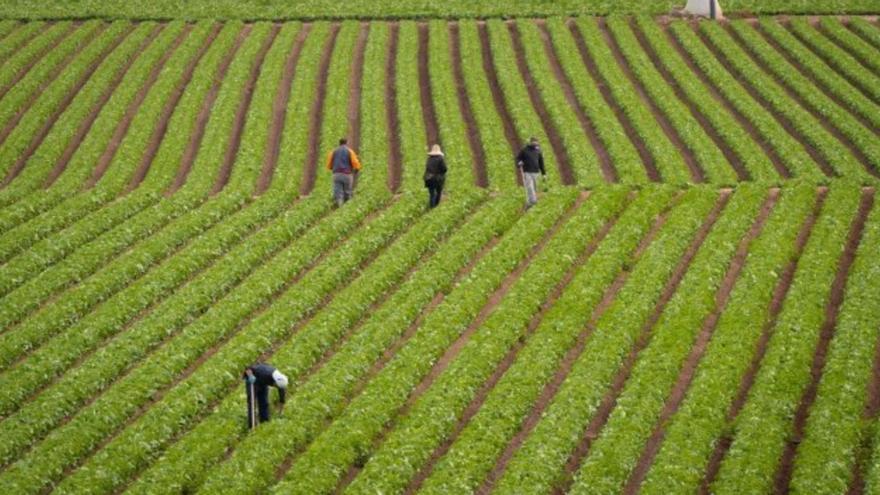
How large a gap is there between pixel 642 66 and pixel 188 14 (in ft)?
82.3

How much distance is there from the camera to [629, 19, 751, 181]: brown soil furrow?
131 feet

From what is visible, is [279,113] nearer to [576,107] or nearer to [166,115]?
[166,115]

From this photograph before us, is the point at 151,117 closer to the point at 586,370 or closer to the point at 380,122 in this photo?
the point at 380,122

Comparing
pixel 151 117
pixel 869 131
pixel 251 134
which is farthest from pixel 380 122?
pixel 869 131

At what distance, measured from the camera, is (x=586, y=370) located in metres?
25.2

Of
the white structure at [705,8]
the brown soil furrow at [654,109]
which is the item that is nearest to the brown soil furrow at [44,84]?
the brown soil furrow at [654,109]

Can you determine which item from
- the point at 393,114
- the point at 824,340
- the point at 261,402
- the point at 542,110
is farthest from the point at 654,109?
the point at 261,402

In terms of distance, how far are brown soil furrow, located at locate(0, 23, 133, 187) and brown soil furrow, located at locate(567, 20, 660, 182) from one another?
70.1 ft

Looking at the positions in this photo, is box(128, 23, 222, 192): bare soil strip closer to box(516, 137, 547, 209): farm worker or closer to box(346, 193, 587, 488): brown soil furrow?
box(516, 137, 547, 209): farm worker

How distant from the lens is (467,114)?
47062 millimetres

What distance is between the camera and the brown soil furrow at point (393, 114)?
133 feet

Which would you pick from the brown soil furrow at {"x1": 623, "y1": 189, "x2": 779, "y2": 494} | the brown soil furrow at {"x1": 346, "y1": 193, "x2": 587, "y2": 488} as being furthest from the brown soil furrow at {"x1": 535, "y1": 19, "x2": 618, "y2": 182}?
the brown soil furrow at {"x1": 623, "y1": 189, "x2": 779, "y2": 494}

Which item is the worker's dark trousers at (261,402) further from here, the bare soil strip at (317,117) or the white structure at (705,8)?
the white structure at (705,8)

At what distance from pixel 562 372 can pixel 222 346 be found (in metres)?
8.01
